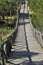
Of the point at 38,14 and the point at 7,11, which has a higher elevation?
the point at 7,11

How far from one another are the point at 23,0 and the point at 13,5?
243 ft

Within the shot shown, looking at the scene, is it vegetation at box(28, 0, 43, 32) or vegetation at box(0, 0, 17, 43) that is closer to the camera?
vegetation at box(28, 0, 43, 32)

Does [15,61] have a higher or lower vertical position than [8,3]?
lower

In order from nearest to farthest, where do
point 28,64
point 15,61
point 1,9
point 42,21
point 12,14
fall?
point 28,64 < point 15,61 < point 42,21 < point 1,9 < point 12,14

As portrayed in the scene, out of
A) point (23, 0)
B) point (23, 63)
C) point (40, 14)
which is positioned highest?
point (23, 0)

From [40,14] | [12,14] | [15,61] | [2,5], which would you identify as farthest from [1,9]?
[15,61]

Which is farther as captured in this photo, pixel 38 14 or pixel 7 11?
pixel 7 11

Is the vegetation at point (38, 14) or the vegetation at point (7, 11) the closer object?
the vegetation at point (38, 14)

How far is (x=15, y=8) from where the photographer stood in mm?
88562

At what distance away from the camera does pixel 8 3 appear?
83.1 meters

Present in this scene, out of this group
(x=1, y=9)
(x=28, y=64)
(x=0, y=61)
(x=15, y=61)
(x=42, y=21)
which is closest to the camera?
(x=0, y=61)

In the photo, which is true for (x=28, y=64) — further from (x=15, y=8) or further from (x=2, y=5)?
(x=15, y=8)

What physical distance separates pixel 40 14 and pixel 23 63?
27173mm

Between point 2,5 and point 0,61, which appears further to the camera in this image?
point 2,5
